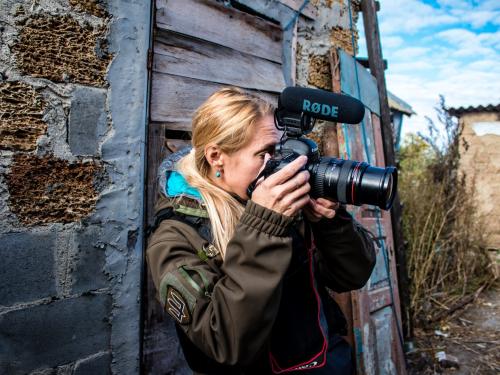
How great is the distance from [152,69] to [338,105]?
95 cm

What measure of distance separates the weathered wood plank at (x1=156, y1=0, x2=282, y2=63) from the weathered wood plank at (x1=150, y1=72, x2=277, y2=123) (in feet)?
0.78

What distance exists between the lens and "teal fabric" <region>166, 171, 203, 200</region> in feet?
3.90

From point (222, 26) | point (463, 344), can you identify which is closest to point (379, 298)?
point (463, 344)

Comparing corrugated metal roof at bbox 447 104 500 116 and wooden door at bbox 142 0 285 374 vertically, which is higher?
corrugated metal roof at bbox 447 104 500 116

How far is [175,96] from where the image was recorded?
1.80 meters

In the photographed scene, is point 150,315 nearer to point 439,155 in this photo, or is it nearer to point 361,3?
point 361,3

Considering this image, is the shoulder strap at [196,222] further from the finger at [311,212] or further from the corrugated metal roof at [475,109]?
the corrugated metal roof at [475,109]

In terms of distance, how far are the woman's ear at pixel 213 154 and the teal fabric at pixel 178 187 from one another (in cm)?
11

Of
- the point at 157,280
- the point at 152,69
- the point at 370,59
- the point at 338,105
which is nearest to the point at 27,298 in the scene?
the point at 157,280

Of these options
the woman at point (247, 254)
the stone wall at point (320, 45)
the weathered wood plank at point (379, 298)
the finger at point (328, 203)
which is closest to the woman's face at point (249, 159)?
the woman at point (247, 254)

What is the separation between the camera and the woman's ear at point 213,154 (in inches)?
49.4

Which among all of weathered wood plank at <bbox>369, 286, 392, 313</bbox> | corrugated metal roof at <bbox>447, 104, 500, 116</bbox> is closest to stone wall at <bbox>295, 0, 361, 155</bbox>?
Answer: weathered wood plank at <bbox>369, 286, 392, 313</bbox>

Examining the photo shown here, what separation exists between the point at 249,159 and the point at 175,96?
30.0 inches

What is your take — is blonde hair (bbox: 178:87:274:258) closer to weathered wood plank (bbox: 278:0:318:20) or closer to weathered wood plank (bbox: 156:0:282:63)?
weathered wood plank (bbox: 156:0:282:63)
